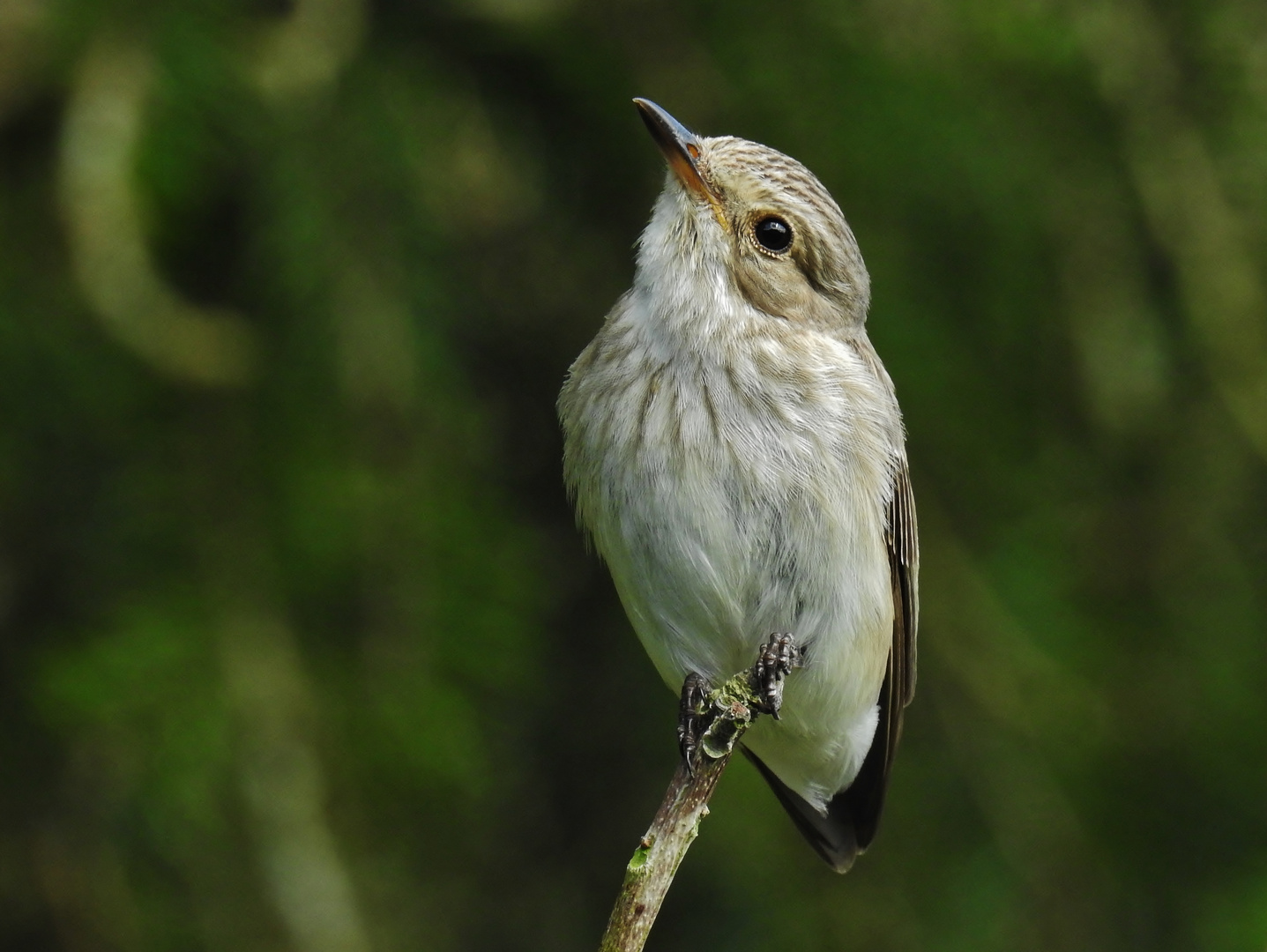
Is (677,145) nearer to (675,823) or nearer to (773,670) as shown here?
(773,670)

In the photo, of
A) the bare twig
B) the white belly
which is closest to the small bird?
the white belly

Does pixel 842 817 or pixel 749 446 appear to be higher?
pixel 749 446

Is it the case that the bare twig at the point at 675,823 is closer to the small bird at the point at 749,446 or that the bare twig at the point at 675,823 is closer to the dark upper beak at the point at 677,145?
the small bird at the point at 749,446

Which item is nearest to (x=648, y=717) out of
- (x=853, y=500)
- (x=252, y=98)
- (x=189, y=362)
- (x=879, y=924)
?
(x=879, y=924)

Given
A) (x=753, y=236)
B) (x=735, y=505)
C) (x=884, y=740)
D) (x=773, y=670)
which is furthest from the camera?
(x=884, y=740)

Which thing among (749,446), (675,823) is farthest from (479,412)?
(675,823)

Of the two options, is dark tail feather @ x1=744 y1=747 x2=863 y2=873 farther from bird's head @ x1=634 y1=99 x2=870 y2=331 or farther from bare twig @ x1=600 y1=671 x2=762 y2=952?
bird's head @ x1=634 y1=99 x2=870 y2=331

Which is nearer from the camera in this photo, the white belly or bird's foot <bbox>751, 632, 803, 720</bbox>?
bird's foot <bbox>751, 632, 803, 720</bbox>

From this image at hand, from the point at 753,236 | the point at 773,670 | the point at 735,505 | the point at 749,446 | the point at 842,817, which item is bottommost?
the point at 842,817

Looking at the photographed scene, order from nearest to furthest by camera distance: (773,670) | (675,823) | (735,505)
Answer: (675,823) → (773,670) → (735,505)
